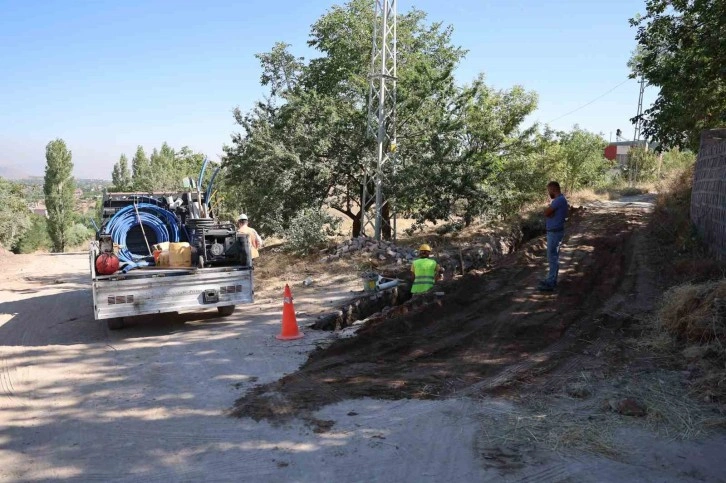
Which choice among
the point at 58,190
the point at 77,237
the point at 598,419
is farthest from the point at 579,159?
the point at 77,237

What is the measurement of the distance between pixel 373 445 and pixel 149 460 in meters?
1.75

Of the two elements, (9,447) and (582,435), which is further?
(9,447)

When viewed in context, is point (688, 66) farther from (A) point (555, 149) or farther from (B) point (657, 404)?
(A) point (555, 149)

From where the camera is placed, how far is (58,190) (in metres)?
55.4

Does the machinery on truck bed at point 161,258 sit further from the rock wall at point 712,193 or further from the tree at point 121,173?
the tree at point 121,173

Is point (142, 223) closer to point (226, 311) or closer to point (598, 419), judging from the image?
point (226, 311)

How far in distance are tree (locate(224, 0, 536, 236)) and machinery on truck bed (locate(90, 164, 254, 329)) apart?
853cm

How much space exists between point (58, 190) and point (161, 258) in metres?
53.8

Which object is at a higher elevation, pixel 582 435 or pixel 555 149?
pixel 555 149

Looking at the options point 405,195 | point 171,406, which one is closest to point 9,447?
point 171,406

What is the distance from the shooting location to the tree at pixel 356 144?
18500 mm

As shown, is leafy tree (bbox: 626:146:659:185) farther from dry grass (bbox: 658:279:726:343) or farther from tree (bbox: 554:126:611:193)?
dry grass (bbox: 658:279:726:343)

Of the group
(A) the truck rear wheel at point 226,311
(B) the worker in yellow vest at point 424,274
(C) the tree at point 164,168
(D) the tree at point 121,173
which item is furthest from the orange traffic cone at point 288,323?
(D) the tree at point 121,173

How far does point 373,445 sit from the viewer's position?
432 cm
